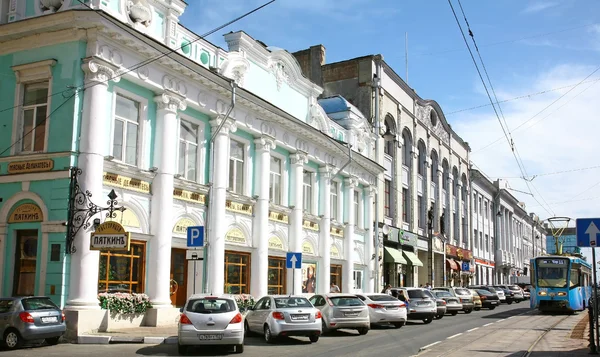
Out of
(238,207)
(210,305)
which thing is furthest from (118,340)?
(238,207)

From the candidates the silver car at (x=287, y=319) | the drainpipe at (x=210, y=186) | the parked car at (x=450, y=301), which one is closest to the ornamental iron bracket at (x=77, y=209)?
the silver car at (x=287, y=319)

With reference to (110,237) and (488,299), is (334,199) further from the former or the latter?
(110,237)

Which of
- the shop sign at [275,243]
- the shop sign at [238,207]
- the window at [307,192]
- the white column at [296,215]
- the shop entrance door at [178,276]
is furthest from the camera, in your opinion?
the window at [307,192]

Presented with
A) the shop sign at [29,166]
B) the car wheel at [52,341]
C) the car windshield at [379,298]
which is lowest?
the car wheel at [52,341]

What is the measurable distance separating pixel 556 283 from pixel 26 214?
26.1 metres

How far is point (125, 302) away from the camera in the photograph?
20000 mm

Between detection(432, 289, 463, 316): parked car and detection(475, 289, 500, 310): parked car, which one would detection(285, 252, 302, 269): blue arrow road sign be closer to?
detection(432, 289, 463, 316): parked car

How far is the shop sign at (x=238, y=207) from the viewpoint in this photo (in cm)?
2611

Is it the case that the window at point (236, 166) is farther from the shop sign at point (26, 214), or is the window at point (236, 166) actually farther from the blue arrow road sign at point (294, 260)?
the shop sign at point (26, 214)

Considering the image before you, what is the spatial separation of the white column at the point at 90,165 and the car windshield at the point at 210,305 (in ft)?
14.1

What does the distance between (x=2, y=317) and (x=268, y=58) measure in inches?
674

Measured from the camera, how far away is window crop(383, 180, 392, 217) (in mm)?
44781

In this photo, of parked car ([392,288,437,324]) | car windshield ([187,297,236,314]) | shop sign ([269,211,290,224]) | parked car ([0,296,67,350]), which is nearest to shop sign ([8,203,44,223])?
parked car ([0,296,67,350])

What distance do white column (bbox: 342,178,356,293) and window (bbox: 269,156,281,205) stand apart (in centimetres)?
754
